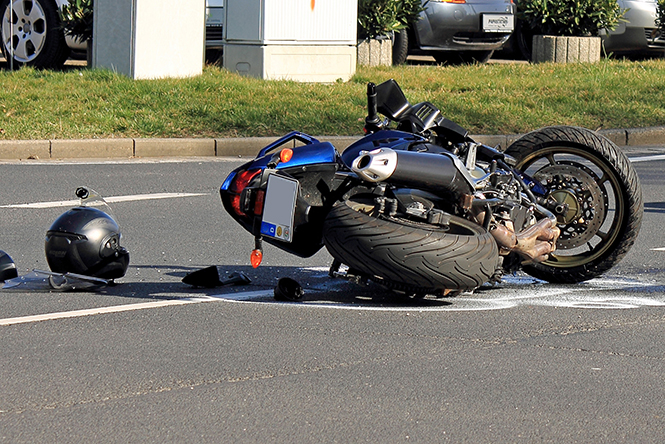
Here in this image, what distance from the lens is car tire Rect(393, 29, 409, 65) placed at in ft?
56.8

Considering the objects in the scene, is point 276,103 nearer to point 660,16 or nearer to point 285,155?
point 285,155

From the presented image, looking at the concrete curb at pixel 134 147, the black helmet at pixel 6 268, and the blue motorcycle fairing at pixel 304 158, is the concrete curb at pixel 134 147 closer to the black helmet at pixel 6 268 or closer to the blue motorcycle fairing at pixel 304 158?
the black helmet at pixel 6 268

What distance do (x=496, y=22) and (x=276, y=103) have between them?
5572 millimetres

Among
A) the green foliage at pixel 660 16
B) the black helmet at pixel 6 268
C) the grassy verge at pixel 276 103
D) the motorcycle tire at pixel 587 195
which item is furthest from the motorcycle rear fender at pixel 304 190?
the green foliage at pixel 660 16

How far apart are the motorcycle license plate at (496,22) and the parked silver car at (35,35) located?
6.01 meters

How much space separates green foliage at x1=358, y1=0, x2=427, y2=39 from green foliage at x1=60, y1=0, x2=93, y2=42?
423cm

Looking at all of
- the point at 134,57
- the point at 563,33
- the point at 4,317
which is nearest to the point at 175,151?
the point at 134,57

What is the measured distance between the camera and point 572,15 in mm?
17359

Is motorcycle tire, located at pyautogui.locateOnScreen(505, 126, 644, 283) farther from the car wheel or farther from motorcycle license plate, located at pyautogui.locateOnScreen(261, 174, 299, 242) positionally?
the car wheel

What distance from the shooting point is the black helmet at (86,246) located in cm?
553

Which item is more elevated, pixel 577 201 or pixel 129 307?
pixel 577 201

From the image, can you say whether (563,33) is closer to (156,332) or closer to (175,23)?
(175,23)

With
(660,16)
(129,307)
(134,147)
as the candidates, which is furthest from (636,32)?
(129,307)

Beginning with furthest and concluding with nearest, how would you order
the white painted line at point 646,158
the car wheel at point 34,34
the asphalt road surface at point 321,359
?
the car wheel at point 34,34 → the white painted line at point 646,158 → the asphalt road surface at point 321,359
